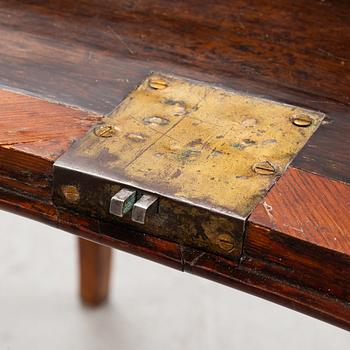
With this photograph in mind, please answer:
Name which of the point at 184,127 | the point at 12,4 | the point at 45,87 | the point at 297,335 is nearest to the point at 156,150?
the point at 184,127

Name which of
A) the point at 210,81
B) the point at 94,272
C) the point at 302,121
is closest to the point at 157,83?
the point at 210,81

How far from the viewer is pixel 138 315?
155 cm

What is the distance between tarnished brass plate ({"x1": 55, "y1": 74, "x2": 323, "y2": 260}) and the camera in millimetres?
703

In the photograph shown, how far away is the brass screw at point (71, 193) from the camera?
741mm

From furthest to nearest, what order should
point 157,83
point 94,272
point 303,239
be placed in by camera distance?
point 94,272, point 157,83, point 303,239

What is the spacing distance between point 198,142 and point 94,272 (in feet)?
2.61

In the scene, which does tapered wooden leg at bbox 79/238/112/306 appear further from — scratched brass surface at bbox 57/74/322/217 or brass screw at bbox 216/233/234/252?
brass screw at bbox 216/233/234/252

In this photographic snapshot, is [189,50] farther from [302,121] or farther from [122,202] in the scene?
[122,202]

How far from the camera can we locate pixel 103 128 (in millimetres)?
792

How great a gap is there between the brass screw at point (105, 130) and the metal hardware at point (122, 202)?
0.29 ft

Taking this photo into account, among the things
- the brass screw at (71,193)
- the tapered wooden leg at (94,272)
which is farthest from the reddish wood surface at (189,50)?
the tapered wooden leg at (94,272)

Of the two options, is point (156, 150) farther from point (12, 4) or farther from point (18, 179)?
point (12, 4)

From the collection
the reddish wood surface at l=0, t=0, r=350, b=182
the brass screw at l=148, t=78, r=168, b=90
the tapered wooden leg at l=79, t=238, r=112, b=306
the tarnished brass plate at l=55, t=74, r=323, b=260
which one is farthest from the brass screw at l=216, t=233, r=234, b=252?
the tapered wooden leg at l=79, t=238, r=112, b=306

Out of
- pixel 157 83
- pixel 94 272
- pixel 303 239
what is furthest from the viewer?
pixel 94 272
